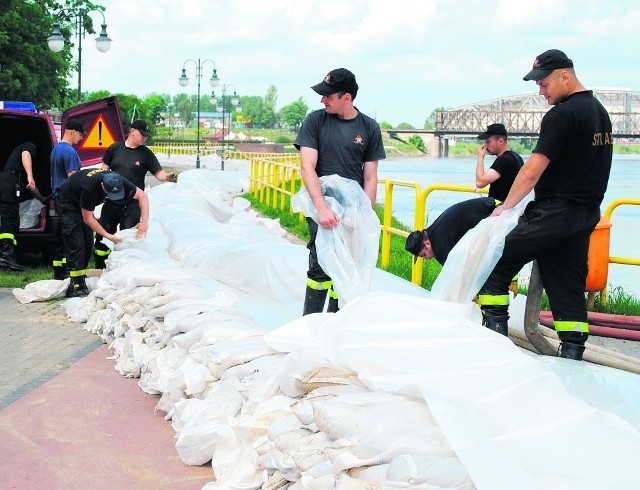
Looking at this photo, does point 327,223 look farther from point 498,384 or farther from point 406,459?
point 406,459

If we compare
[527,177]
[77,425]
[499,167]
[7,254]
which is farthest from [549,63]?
[7,254]

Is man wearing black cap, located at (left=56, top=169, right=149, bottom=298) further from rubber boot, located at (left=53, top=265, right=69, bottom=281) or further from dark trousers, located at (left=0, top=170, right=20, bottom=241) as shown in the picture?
dark trousers, located at (left=0, top=170, right=20, bottom=241)

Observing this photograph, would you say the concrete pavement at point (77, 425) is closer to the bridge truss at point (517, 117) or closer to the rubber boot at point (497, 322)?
the rubber boot at point (497, 322)

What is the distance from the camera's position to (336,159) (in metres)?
5.37

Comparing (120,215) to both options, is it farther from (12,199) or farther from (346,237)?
(346,237)

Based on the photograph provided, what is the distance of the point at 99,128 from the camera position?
10.9 m

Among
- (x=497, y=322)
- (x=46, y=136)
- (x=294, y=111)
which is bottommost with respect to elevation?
(x=497, y=322)

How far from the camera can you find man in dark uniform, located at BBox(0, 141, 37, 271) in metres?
9.88

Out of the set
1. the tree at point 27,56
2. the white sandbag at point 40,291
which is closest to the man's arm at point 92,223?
the white sandbag at point 40,291

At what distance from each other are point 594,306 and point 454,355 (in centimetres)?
478

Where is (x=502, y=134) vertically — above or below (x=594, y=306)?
above

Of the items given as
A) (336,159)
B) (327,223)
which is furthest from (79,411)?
(336,159)

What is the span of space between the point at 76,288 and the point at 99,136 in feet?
9.62

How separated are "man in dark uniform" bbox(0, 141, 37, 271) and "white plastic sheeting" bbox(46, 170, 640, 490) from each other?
15.1ft
